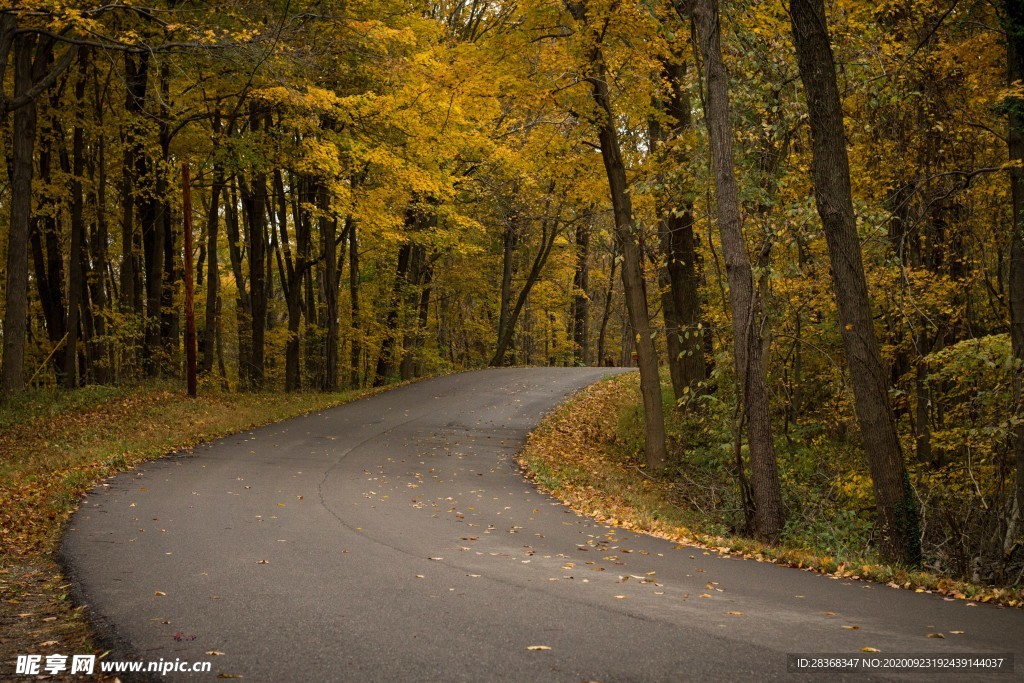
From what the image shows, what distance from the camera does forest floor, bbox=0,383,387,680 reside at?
19.8ft

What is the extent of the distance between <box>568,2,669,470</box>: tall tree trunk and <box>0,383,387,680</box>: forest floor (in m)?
9.36

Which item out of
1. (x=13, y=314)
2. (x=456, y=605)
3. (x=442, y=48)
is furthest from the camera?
(x=442, y=48)

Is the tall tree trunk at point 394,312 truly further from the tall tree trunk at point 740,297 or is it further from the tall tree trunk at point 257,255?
the tall tree trunk at point 740,297

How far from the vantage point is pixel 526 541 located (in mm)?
9211

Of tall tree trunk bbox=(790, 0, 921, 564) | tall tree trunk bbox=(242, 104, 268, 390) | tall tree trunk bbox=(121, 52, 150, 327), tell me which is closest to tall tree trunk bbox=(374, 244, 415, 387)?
tall tree trunk bbox=(242, 104, 268, 390)

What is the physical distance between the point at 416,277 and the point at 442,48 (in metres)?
12.6

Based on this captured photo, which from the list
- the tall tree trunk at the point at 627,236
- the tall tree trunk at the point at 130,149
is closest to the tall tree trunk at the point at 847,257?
the tall tree trunk at the point at 627,236

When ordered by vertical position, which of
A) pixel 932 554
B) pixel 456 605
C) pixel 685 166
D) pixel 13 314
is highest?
pixel 685 166

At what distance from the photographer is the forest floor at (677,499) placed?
26.2ft

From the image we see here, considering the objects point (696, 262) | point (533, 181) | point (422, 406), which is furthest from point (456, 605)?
point (533, 181)

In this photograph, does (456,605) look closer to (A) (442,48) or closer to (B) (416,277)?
(A) (442,48)

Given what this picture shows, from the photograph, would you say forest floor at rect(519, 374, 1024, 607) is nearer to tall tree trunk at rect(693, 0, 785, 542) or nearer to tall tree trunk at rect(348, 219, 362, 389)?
tall tree trunk at rect(693, 0, 785, 542)

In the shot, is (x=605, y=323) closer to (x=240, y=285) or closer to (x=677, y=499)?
(x=240, y=285)

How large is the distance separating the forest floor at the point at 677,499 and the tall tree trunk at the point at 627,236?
4.22 ft
